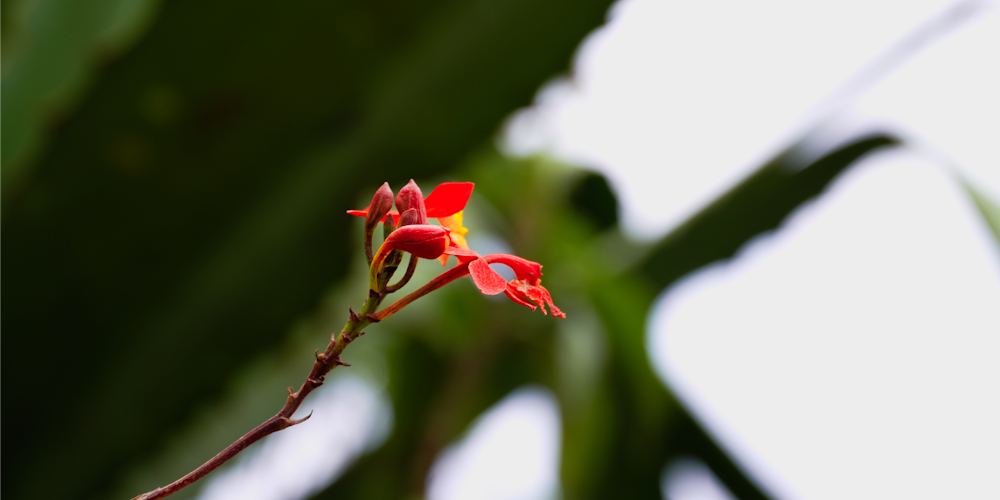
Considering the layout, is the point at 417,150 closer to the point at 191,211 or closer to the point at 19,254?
the point at 191,211

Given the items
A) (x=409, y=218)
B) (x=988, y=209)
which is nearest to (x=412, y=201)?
(x=409, y=218)

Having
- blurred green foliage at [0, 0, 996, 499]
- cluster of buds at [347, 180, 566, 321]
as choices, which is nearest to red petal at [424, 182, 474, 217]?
cluster of buds at [347, 180, 566, 321]

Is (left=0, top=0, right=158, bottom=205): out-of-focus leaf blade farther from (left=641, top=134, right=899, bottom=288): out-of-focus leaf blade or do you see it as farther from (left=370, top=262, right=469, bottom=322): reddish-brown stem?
(left=641, top=134, right=899, bottom=288): out-of-focus leaf blade

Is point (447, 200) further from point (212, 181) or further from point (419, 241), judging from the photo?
point (212, 181)

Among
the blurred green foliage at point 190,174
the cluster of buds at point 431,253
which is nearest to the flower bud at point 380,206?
the cluster of buds at point 431,253

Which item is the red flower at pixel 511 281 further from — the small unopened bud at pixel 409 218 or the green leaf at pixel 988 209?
the green leaf at pixel 988 209
